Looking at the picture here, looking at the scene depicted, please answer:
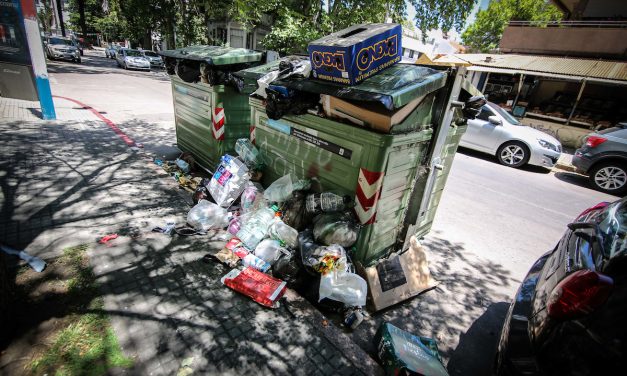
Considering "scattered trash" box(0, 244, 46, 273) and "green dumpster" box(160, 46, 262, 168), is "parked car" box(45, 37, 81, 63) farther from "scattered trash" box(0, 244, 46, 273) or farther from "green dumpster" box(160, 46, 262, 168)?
"scattered trash" box(0, 244, 46, 273)

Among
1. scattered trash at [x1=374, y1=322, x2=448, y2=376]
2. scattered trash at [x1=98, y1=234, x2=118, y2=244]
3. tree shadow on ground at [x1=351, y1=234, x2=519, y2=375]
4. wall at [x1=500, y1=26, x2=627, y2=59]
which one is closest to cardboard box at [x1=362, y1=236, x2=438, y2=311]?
tree shadow on ground at [x1=351, y1=234, x2=519, y2=375]

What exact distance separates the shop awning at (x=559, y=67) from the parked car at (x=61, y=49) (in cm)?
2331

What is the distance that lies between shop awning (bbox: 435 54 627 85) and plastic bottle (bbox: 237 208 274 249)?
10820 millimetres

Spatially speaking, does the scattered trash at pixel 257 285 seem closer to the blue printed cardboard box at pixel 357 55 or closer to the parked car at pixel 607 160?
the blue printed cardboard box at pixel 357 55

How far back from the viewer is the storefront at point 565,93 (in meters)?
12.3

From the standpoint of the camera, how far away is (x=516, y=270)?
4.01 m

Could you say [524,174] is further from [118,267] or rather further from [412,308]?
[118,267]

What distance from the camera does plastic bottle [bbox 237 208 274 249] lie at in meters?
3.35

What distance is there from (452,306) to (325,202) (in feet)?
5.72

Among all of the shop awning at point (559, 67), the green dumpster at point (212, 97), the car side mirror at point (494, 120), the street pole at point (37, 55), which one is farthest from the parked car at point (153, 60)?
the car side mirror at point (494, 120)

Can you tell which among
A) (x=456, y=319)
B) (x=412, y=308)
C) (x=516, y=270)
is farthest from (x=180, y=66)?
(x=516, y=270)

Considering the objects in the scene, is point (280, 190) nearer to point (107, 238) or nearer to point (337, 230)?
point (337, 230)

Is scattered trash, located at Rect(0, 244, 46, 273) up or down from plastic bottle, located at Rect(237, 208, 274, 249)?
down

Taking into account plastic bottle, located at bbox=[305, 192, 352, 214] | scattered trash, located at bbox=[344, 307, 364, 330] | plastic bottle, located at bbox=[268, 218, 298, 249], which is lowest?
scattered trash, located at bbox=[344, 307, 364, 330]
